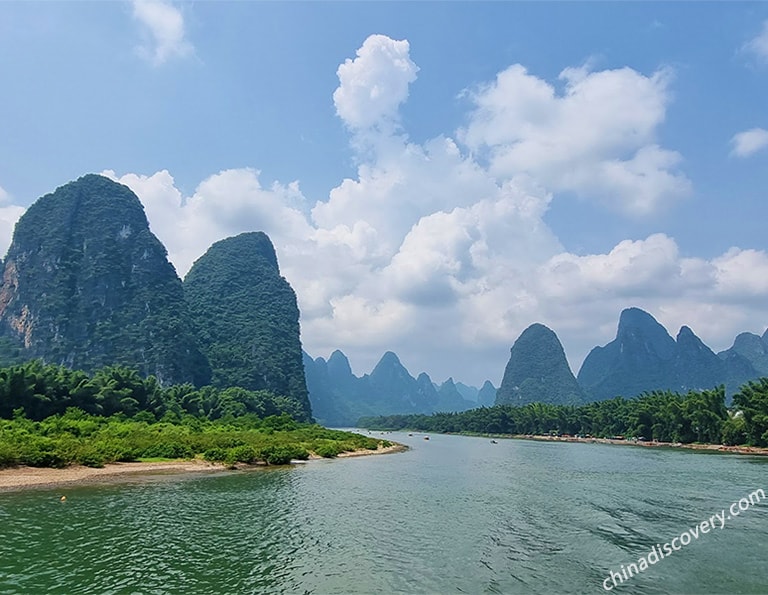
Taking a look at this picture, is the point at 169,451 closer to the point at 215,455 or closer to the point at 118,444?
the point at 215,455

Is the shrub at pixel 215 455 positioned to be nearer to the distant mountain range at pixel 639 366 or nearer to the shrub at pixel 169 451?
the shrub at pixel 169 451

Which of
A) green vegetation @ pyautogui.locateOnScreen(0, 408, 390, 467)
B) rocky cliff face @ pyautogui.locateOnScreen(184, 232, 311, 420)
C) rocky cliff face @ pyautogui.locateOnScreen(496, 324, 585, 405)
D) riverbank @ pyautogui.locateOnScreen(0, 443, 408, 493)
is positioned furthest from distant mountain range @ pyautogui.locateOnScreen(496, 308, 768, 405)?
riverbank @ pyautogui.locateOnScreen(0, 443, 408, 493)

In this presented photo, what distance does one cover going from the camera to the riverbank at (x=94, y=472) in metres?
23.0

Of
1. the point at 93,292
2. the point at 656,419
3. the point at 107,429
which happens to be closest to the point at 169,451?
the point at 107,429

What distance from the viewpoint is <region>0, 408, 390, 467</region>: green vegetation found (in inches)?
1052

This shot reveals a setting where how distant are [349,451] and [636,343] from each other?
6724 inches

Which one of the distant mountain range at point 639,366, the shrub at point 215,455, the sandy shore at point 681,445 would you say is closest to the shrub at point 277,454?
the shrub at point 215,455

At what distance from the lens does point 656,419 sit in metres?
71.6

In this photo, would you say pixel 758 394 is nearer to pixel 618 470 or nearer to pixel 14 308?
pixel 618 470

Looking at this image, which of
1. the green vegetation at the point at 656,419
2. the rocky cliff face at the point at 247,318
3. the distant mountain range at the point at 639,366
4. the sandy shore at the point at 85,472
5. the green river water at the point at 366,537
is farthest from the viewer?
the distant mountain range at the point at 639,366

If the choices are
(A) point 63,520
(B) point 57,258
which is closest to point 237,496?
(A) point 63,520

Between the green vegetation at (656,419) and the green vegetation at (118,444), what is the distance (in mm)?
42184

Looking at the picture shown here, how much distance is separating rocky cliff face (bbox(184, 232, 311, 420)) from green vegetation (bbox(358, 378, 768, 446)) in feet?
136

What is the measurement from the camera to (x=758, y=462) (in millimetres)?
40781
